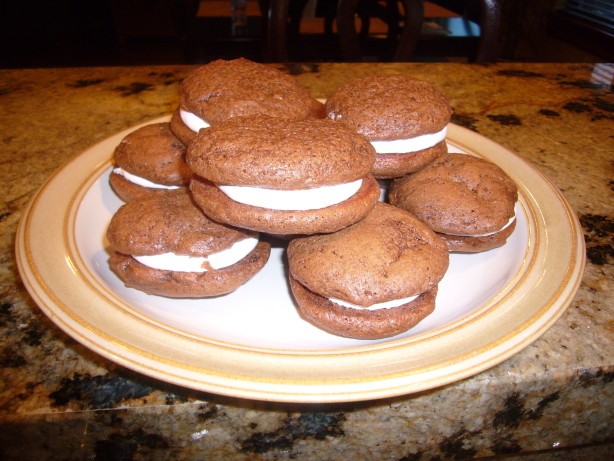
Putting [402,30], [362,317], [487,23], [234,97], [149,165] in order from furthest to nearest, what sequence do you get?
[402,30]
[487,23]
[149,165]
[234,97]
[362,317]

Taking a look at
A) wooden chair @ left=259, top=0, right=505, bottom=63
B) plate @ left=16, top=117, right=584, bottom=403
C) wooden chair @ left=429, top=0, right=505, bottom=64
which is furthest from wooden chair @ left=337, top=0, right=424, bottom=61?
plate @ left=16, top=117, right=584, bottom=403

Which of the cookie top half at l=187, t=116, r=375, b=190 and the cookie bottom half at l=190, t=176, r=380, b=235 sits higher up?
the cookie top half at l=187, t=116, r=375, b=190

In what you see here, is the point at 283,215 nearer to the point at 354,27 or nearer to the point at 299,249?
the point at 299,249

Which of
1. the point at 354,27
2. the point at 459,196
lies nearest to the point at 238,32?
the point at 354,27

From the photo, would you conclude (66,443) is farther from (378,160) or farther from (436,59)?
(436,59)

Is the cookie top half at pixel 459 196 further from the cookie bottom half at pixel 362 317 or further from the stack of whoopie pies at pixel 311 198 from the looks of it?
the cookie bottom half at pixel 362 317

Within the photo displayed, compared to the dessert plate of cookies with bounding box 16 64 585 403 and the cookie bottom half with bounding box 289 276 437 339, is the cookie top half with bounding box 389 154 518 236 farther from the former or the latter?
the cookie bottom half with bounding box 289 276 437 339

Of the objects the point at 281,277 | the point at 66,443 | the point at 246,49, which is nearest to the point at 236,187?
the point at 281,277
